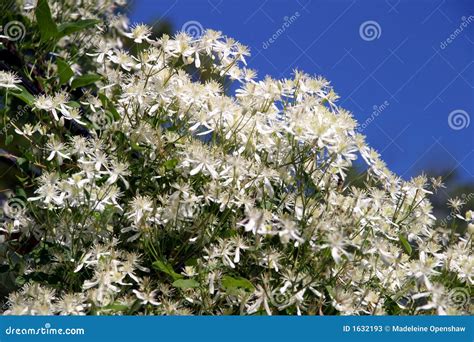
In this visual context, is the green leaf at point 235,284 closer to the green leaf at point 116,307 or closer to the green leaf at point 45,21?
the green leaf at point 116,307

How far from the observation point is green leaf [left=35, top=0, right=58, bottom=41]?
1.80m

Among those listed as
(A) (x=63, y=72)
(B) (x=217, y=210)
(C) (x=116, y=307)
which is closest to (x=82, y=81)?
(A) (x=63, y=72)

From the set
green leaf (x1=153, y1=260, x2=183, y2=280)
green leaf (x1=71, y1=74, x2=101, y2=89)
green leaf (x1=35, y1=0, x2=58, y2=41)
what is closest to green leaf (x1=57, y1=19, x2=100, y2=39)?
green leaf (x1=35, y1=0, x2=58, y2=41)

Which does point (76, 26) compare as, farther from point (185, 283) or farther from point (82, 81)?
point (185, 283)

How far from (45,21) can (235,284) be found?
2.99 feet

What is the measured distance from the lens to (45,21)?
1848 mm

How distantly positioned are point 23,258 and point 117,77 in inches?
20.6

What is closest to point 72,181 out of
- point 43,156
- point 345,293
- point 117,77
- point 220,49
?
point 43,156

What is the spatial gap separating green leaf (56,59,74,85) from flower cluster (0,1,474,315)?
0.18 ft

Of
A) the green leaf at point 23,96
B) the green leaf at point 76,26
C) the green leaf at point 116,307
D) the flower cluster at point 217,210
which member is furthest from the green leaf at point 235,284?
the green leaf at point 76,26

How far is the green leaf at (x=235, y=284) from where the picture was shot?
142cm

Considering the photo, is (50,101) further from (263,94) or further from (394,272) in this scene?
(394,272)

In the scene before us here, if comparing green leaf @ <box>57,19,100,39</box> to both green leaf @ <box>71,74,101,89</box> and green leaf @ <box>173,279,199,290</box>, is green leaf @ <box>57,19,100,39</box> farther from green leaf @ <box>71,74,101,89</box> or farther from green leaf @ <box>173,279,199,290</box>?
green leaf @ <box>173,279,199,290</box>

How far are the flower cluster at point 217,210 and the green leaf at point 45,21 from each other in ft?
0.63
